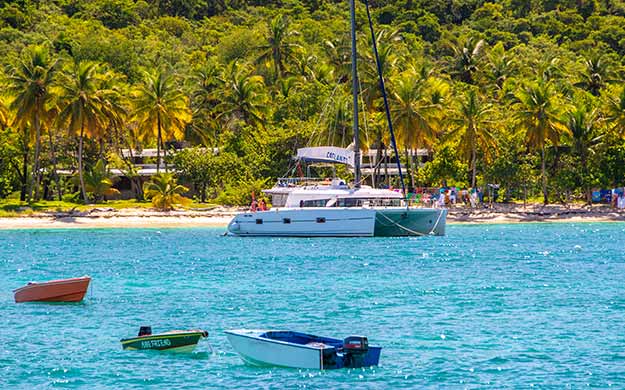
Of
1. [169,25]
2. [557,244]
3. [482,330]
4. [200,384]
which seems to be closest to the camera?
[200,384]

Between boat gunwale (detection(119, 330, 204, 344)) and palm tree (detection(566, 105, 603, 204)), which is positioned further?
palm tree (detection(566, 105, 603, 204))

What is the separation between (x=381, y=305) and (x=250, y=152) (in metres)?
49.6

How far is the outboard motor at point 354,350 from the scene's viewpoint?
70.0ft

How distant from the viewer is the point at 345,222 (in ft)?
187

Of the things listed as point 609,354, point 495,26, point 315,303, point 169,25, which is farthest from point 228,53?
point 609,354

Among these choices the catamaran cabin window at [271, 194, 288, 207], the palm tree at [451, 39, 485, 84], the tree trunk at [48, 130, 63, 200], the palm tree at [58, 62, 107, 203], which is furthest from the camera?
the palm tree at [451, 39, 485, 84]

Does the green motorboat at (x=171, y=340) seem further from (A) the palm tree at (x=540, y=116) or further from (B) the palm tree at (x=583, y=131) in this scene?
(B) the palm tree at (x=583, y=131)

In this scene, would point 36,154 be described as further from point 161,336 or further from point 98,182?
point 161,336

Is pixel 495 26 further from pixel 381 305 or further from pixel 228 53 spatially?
pixel 381 305

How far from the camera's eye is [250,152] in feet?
264

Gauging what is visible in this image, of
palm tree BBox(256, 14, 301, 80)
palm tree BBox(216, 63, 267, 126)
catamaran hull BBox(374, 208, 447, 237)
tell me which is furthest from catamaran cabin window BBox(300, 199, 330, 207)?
palm tree BBox(256, 14, 301, 80)

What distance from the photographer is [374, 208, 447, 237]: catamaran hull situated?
57.0 meters

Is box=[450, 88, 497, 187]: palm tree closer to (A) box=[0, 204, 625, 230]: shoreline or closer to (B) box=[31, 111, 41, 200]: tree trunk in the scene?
(A) box=[0, 204, 625, 230]: shoreline

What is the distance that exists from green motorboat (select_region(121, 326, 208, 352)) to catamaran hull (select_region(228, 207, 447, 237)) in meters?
33.0
